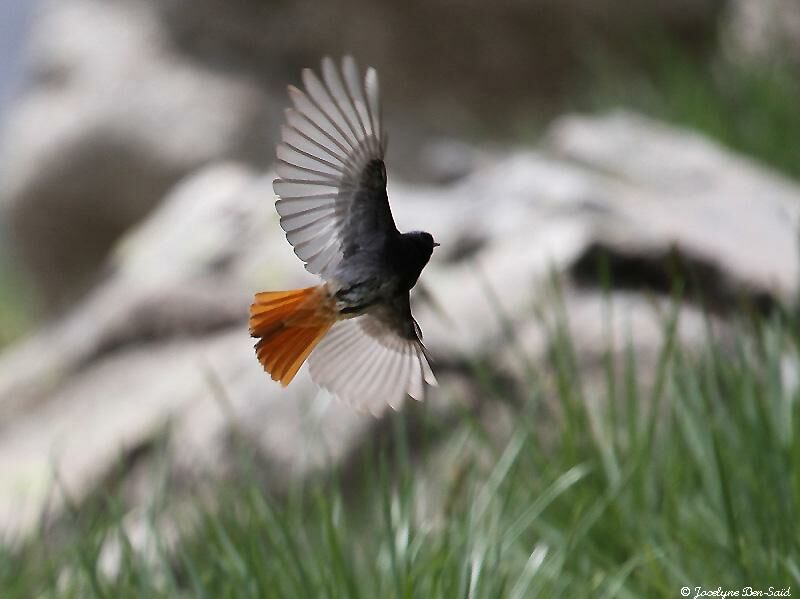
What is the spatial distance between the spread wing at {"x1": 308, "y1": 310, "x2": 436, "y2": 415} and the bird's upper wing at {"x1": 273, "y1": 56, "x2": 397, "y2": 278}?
4 cm

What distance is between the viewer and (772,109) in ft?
12.0

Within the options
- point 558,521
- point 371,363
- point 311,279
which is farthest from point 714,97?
point 371,363

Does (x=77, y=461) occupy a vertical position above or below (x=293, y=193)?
below

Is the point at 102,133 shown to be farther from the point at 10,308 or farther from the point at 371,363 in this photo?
the point at 371,363

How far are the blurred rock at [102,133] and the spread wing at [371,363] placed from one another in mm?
4284

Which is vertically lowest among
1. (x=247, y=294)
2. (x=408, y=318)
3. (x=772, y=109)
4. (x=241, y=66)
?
(x=772, y=109)

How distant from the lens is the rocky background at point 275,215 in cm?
195

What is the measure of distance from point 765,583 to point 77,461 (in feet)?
4.58

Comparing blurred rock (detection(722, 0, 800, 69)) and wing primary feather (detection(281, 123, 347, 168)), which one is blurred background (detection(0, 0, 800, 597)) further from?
wing primary feather (detection(281, 123, 347, 168))

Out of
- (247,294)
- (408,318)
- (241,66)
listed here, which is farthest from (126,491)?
(241,66)

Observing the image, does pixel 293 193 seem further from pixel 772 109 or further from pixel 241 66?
pixel 241 66

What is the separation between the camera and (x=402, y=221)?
224cm

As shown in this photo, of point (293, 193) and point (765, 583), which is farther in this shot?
point (765, 583)

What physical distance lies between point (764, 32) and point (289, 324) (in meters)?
4.74
